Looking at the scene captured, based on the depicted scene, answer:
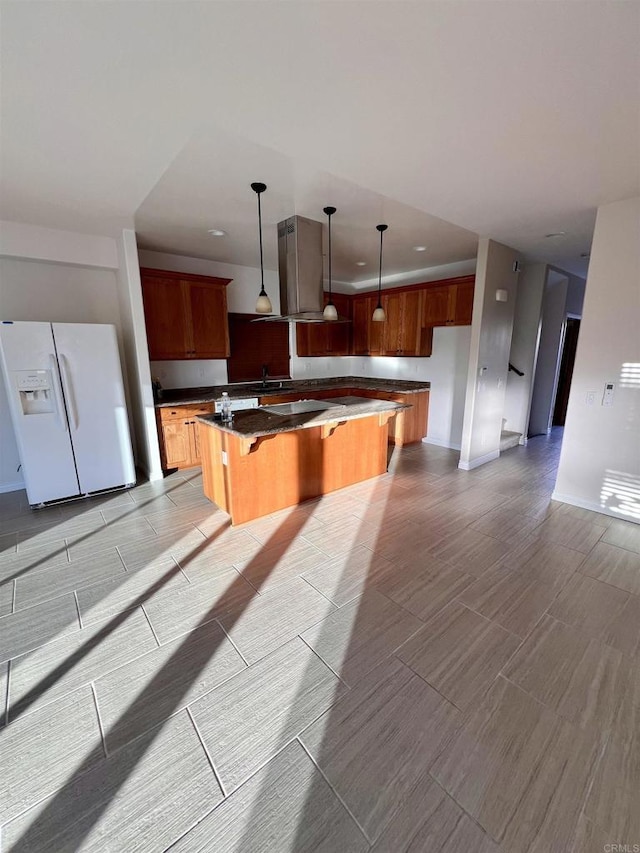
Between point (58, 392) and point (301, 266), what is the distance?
2661 millimetres

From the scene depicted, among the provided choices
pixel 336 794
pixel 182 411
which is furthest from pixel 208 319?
pixel 336 794

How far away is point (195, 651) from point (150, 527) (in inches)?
60.0

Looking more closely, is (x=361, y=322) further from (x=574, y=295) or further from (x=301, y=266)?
(x=574, y=295)

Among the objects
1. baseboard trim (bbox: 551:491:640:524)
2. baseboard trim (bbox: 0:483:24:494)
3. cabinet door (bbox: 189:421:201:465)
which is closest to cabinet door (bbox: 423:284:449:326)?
baseboard trim (bbox: 551:491:640:524)

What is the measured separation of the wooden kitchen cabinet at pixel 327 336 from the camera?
6.05m

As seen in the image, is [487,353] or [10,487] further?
[487,353]

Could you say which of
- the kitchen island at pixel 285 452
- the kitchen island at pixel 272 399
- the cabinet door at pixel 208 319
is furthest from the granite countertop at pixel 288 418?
the cabinet door at pixel 208 319

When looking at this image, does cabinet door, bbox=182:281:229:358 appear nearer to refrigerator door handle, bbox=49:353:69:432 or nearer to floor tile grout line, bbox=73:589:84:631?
refrigerator door handle, bbox=49:353:69:432

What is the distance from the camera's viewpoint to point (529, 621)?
1.96 m

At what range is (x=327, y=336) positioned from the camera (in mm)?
6324

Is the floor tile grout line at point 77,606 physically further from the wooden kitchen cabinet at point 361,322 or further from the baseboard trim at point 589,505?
the wooden kitchen cabinet at point 361,322

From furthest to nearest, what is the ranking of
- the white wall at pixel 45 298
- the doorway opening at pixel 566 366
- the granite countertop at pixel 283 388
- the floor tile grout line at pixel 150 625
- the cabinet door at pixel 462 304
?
the doorway opening at pixel 566 366
the cabinet door at pixel 462 304
the granite countertop at pixel 283 388
the white wall at pixel 45 298
the floor tile grout line at pixel 150 625

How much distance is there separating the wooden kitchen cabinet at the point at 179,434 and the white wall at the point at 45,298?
135 centimetres

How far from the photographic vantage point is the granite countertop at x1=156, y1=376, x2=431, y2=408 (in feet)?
14.9
